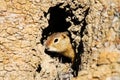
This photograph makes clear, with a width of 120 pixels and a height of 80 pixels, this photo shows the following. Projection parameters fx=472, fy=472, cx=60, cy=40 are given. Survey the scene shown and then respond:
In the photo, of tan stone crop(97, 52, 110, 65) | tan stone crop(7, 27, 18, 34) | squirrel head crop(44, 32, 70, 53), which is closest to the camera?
tan stone crop(97, 52, 110, 65)

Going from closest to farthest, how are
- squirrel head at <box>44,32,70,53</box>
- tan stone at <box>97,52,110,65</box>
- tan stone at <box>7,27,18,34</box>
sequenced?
tan stone at <box>97,52,110,65</box> < tan stone at <box>7,27,18,34</box> < squirrel head at <box>44,32,70,53</box>

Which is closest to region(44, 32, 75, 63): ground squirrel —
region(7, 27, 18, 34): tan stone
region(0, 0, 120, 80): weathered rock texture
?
region(0, 0, 120, 80): weathered rock texture

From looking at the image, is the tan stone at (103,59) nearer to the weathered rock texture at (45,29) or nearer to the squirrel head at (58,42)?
the weathered rock texture at (45,29)

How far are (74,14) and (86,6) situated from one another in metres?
0.13

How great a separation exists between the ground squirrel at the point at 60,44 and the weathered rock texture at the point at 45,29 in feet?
0.80

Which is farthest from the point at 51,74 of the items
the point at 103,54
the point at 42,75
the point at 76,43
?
the point at 103,54

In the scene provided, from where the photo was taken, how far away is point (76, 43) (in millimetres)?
3445

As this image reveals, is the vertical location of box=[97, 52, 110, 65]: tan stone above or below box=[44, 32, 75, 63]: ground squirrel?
above

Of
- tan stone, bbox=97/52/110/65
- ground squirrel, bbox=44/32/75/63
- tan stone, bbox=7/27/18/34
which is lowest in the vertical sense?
ground squirrel, bbox=44/32/75/63

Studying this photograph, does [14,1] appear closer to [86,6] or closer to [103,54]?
[86,6]

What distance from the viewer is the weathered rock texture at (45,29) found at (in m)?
3.06

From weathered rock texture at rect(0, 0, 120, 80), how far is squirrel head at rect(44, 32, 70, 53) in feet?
0.72

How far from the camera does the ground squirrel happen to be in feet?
12.2

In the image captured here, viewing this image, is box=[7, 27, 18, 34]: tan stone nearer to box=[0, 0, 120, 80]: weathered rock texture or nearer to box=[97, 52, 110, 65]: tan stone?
box=[0, 0, 120, 80]: weathered rock texture
